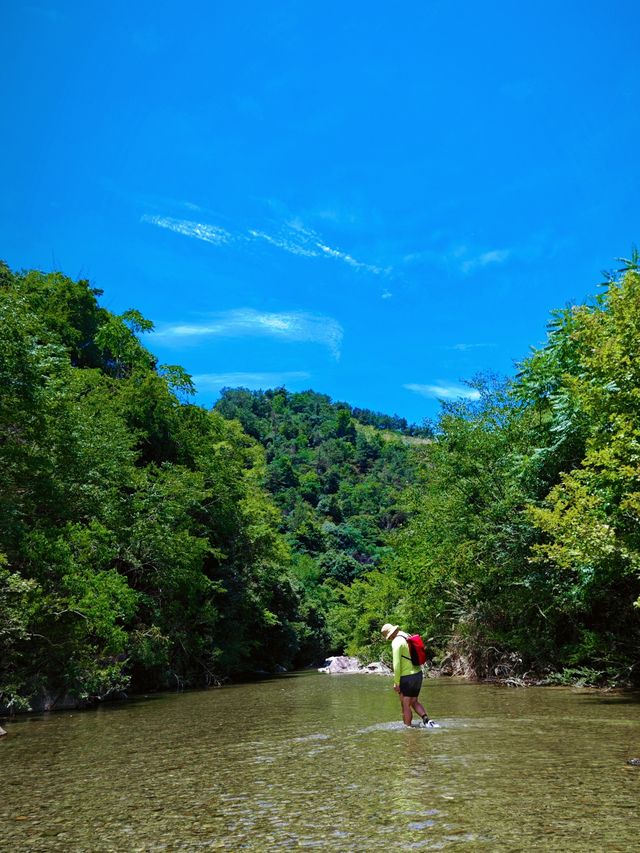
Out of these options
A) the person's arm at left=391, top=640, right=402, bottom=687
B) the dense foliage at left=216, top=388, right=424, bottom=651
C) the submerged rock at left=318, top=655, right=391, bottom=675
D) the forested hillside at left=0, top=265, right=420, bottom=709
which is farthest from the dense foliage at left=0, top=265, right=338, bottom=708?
the dense foliage at left=216, top=388, right=424, bottom=651

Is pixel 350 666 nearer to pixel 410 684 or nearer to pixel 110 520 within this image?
pixel 110 520

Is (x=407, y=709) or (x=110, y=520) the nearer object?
(x=407, y=709)

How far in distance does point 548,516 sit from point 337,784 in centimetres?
982

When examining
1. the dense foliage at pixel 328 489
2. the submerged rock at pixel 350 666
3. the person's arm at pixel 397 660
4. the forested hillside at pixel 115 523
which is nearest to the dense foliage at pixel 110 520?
the forested hillside at pixel 115 523

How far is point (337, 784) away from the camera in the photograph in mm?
7934

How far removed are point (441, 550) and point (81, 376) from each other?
17.6m

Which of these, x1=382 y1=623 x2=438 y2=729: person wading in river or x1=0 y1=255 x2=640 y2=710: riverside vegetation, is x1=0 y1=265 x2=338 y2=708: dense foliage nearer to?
x1=0 y1=255 x2=640 y2=710: riverside vegetation

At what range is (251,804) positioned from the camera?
23.6 ft

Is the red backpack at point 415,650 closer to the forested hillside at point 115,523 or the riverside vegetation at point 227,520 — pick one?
the riverside vegetation at point 227,520

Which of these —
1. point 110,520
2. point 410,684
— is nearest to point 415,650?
point 410,684

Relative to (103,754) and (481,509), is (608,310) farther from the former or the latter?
(103,754)

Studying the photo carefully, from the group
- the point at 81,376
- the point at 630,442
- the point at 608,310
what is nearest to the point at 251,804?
the point at 630,442

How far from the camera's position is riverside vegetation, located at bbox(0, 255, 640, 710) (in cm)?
1656

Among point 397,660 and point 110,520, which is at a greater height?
point 110,520
